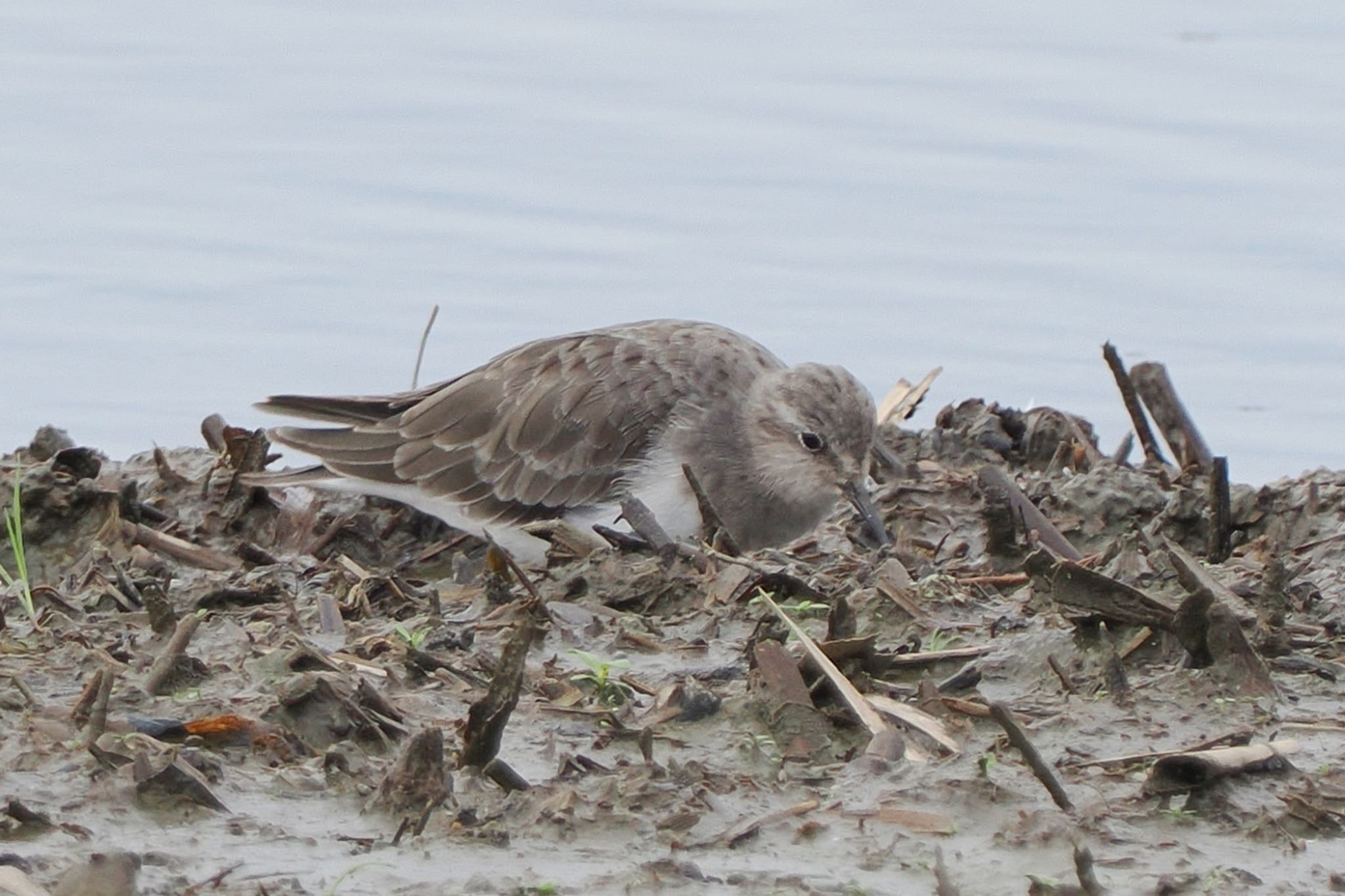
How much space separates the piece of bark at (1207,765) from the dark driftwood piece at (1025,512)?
6.32 feet

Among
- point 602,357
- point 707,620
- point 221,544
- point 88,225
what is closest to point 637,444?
point 602,357

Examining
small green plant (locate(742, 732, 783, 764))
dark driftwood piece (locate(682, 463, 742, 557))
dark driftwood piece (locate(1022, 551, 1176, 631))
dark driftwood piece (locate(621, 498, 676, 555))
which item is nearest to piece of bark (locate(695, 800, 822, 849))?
small green plant (locate(742, 732, 783, 764))

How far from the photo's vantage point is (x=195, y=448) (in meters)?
8.76

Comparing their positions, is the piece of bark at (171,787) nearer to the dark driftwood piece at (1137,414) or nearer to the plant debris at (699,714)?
the plant debris at (699,714)

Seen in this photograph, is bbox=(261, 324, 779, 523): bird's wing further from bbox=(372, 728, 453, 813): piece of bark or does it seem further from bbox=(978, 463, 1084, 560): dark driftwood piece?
bbox=(372, 728, 453, 813): piece of bark

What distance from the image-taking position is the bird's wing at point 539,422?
8344 millimetres

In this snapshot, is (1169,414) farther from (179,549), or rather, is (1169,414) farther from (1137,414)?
(179,549)

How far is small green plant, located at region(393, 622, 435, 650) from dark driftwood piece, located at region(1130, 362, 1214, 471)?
11.4 ft

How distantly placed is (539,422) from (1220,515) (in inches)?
114

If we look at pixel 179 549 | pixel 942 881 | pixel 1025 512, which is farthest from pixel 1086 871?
pixel 179 549

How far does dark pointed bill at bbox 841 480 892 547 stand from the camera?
25.2ft

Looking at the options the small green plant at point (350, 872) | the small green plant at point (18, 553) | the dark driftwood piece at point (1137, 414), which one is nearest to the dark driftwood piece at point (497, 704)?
the small green plant at point (350, 872)

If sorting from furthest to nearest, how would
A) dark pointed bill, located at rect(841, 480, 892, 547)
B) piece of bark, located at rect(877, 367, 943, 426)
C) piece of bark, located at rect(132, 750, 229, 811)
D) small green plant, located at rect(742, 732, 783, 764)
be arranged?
piece of bark, located at rect(877, 367, 943, 426) → dark pointed bill, located at rect(841, 480, 892, 547) → small green plant, located at rect(742, 732, 783, 764) → piece of bark, located at rect(132, 750, 229, 811)

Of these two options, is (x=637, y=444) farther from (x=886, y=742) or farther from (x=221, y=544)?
(x=886, y=742)
